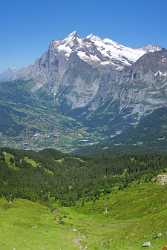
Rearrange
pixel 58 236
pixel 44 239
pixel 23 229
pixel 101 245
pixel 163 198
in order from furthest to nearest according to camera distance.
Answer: pixel 163 198 → pixel 23 229 → pixel 58 236 → pixel 44 239 → pixel 101 245

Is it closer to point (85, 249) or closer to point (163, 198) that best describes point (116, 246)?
point (85, 249)

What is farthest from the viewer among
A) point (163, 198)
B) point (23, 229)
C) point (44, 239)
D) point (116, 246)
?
point (163, 198)

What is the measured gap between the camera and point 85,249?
9731 cm

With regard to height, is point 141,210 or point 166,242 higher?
point 166,242

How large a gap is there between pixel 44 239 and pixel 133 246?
27.9 m

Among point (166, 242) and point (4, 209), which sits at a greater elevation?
point (166, 242)

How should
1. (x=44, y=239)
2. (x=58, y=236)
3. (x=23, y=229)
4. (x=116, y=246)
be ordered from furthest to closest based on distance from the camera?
(x=23, y=229)
(x=58, y=236)
(x=44, y=239)
(x=116, y=246)

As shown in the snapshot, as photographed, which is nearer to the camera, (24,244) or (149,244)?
(149,244)

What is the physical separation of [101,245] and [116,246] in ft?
24.6

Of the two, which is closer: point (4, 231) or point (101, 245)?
point (101, 245)

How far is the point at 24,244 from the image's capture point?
4033 inches

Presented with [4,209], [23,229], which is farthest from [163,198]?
[23,229]

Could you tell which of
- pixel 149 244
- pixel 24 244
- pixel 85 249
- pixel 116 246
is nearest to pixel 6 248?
pixel 24 244

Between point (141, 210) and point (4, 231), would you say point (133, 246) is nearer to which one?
point (4, 231)
